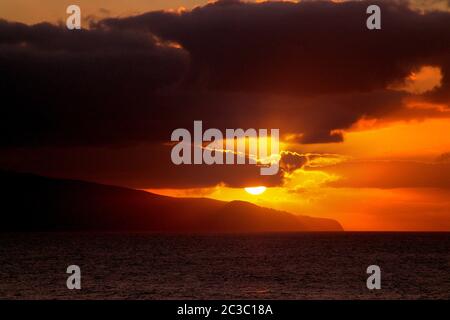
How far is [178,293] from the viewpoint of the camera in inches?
2386
